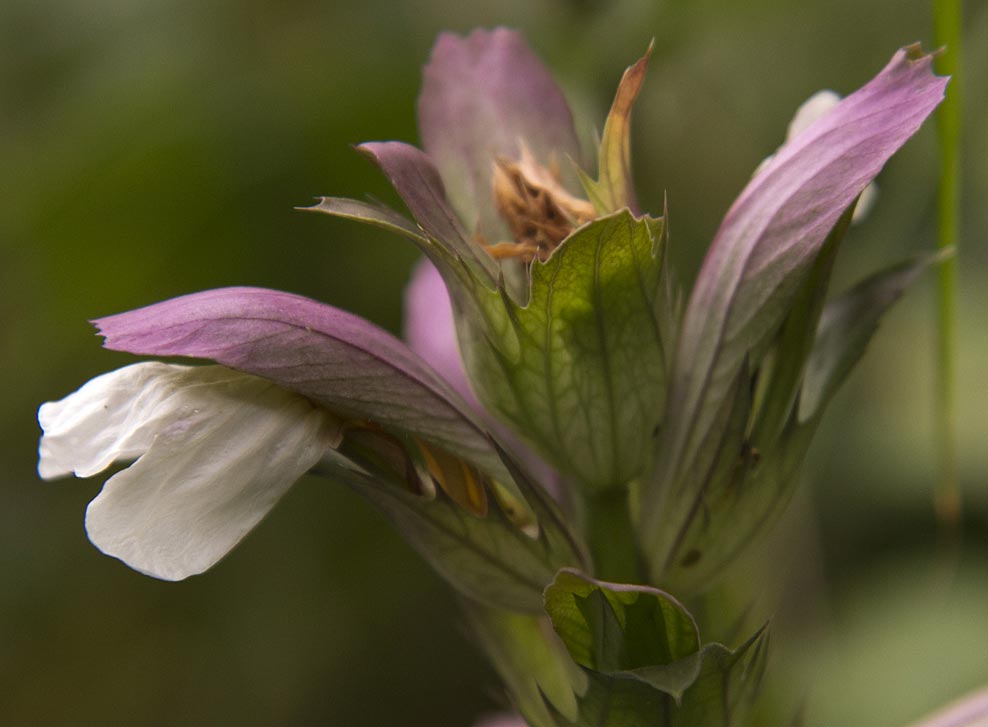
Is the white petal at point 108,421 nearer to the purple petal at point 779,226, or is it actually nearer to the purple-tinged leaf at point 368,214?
the purple-tinged leaf at point 368,214

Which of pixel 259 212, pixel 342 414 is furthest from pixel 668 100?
pixel 342 414

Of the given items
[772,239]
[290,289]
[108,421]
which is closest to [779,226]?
[772,239]

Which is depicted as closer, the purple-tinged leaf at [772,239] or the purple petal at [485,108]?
the purple-tinged leaf at [772,239]

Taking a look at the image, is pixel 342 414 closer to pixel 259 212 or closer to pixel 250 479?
pixel 250 479

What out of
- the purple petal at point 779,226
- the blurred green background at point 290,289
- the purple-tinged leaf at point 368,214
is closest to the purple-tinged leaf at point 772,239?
the purple petal at point 779,226

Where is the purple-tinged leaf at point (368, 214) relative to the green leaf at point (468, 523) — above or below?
above

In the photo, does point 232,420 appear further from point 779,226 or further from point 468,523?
point 779,226
